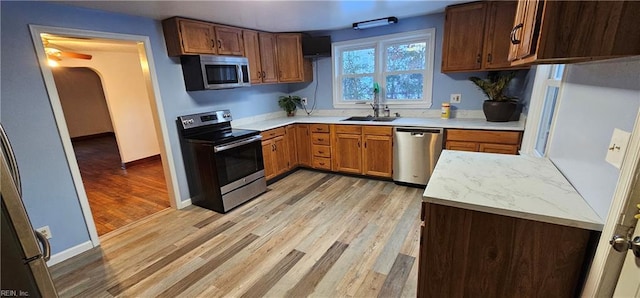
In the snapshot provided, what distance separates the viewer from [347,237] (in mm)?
2443

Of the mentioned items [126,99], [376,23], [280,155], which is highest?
[376,23]

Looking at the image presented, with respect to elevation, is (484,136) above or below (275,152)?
above

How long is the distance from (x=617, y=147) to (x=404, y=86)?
308cm

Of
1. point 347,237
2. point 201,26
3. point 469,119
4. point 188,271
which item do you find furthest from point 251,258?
point 469,119

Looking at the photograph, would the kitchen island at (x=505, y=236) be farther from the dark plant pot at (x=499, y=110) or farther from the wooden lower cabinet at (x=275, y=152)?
the wooden lower cabinet at (x=275, y=152)

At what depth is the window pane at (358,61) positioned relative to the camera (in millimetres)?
3975

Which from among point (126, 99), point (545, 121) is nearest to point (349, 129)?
point (545, 121)

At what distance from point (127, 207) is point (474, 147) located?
4206 mm

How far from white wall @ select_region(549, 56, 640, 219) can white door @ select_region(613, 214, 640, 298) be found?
0.61 ft

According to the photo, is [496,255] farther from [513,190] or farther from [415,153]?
[415,153]

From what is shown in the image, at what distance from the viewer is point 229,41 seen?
3.28 metres

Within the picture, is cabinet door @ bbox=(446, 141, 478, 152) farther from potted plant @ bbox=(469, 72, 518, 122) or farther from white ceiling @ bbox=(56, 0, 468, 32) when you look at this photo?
white ceiling @ bbox=(56, 0, 468, 32)

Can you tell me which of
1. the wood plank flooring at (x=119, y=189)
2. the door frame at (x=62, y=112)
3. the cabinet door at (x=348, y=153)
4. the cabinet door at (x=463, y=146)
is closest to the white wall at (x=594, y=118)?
the cabinet door at (x=463, y=146)

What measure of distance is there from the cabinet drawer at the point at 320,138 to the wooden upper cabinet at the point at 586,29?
3082 mm
